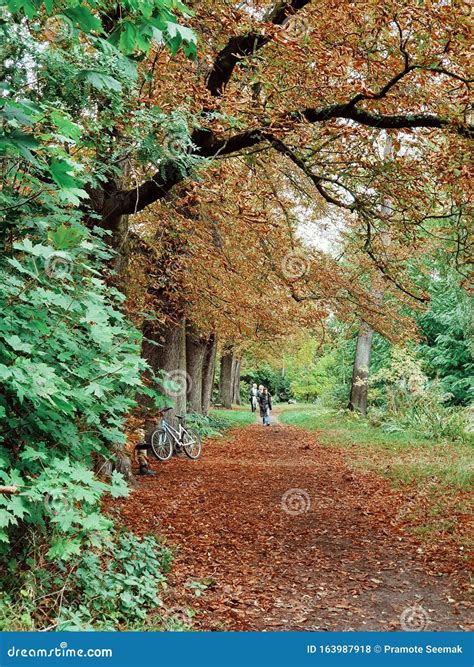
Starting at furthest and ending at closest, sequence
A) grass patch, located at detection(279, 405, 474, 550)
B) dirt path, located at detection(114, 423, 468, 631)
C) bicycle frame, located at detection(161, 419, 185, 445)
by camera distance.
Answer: bicycle frame, located at detection(161, 419, 185, 445) → grass patch, located at detection(279, 405, 474, 550) → dirt path, located at detection(114, 423, 468, 631)

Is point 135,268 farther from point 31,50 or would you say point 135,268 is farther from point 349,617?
point 349,617

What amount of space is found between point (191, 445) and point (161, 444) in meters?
0.94

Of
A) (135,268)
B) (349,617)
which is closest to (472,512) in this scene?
(349,617)

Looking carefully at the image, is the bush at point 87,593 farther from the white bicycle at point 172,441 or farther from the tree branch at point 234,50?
the white bicycle at point 172,441

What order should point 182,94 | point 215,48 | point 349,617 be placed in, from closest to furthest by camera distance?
point 349,617, point 182,94, point 215,48

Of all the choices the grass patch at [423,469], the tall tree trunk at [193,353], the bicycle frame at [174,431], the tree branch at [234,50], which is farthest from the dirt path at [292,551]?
the tall tree trunk at [193,353]

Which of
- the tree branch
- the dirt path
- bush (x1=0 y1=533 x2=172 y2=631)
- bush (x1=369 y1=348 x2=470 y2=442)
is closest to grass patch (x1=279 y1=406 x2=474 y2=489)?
bush (x1=369 y1=348 x2=470 y2=442)

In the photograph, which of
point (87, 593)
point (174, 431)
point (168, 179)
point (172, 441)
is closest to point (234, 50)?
point (168, 179)

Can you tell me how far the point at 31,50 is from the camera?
4.09 meters

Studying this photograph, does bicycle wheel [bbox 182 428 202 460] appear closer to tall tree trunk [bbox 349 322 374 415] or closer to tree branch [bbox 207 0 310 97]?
tree branch [bbox 207 0 310 97]

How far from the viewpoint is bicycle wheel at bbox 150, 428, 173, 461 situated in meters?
12.0

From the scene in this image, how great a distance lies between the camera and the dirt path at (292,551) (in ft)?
14.8

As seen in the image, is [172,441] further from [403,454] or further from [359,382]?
[359,382]

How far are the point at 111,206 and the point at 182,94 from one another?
6.63 feet
